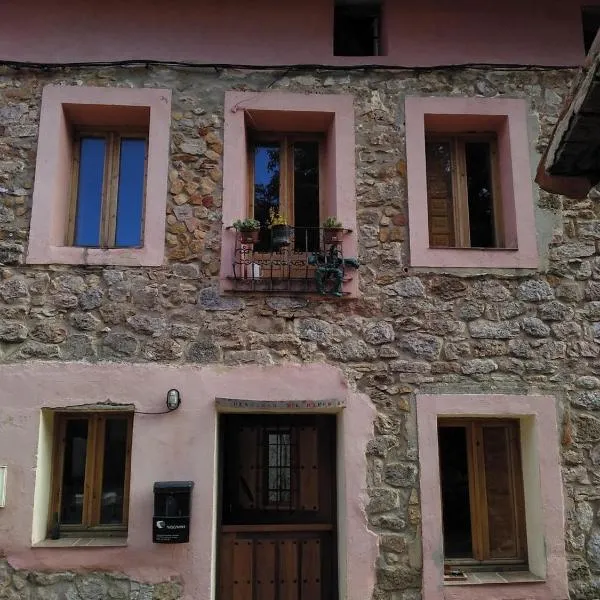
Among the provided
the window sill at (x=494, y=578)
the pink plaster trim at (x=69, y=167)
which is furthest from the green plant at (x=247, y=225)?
the window sill at (x=494, y=578)

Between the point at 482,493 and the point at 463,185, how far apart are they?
270cm

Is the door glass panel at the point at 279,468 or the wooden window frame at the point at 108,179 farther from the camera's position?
the wooden window frame at the point at 108,179

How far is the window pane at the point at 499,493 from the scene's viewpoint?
5.36 meters

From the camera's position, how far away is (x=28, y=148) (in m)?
5.49

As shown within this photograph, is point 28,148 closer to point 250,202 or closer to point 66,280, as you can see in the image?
point 66,280

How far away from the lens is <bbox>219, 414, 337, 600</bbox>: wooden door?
5.29 m

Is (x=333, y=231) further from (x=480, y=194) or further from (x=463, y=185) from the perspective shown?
(x=480, y=194)

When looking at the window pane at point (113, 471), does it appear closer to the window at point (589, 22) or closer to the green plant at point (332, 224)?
the green plant at point (332, 224)

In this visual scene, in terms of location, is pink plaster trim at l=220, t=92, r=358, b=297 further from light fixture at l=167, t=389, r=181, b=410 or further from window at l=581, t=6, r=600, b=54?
window at l=581, t=6, r=600, b=54

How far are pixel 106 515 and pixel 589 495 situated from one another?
152 inches

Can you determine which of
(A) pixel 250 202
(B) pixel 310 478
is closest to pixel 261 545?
(B) pixel 310 478

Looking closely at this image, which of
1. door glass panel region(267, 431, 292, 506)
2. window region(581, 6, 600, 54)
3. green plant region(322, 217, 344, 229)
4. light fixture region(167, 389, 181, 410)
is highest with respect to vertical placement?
window region(581, 6, 600, 54)

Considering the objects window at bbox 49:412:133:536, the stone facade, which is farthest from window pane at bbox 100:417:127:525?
the stone facade

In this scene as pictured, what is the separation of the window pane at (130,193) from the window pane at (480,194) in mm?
2951
